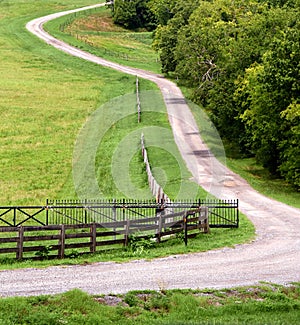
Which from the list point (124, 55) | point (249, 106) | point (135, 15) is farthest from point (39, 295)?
point (135, 15)

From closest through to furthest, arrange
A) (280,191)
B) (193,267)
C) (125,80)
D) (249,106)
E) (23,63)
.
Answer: (193,267), (280,191), (249,106), (125,80), (23,63)

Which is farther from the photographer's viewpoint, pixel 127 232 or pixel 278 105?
pixel 278 105

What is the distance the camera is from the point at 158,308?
706 inches

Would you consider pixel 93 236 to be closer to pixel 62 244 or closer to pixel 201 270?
pixel 62 244

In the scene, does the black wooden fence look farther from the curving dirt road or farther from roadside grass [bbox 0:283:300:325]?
roadside grass [bbox 0:283:300:325]

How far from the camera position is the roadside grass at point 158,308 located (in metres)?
16.7

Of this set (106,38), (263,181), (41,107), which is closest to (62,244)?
(263,181)

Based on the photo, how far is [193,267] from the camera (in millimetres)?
22766

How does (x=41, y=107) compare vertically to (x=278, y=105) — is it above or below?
below

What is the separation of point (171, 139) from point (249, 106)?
941cm

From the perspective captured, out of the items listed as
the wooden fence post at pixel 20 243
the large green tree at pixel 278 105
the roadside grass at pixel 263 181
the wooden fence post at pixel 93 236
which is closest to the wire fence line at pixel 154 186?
the roadside grass at pixel 263 181

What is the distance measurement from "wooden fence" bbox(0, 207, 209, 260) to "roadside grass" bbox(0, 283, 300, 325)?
5.91 meters

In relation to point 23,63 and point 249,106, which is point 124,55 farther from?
point 249,106

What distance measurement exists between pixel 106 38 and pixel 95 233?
97707mm
